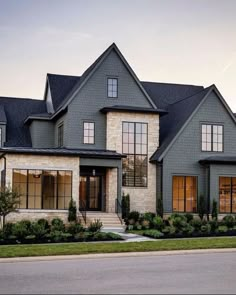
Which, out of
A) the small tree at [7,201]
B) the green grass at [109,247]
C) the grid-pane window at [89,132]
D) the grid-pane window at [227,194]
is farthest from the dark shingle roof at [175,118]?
the green grass at [109,247]

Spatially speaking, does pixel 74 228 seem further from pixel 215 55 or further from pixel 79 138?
pixel 215 55

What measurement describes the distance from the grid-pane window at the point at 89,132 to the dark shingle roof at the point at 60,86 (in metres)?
3.80

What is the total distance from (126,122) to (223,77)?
29.0 feet

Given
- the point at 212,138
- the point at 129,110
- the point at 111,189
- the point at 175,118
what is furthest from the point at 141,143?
the point at 212,138

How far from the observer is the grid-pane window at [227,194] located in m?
35.3

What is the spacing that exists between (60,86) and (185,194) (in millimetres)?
11812

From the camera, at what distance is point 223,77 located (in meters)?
39.8

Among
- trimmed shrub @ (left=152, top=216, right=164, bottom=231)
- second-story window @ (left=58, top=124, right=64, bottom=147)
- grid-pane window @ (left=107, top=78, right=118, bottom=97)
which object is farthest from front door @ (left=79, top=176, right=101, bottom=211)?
grid-pane window @ (left=107, top=78, right=118, bottom=97)

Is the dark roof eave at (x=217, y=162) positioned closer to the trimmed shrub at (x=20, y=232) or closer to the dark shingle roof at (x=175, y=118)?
the dark shingle roof at (x=175, y=118)

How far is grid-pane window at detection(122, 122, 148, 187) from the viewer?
35.5 meters

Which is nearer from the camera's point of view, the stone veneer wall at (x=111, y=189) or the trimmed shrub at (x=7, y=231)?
the trimmed shrub at (x=7, y=231)

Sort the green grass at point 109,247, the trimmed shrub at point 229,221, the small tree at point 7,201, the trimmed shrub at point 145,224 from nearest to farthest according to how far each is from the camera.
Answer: the green grass at point 109,247
the small tree at point 7,201
the trimmed shrub at point 145,224
the trimmed shrub at point 229,221

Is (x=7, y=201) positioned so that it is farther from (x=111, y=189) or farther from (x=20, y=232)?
(x=111, y=189)

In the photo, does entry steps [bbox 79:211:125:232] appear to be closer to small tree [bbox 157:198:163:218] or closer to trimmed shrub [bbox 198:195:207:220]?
small tree [bbox 157:198:163:218]
